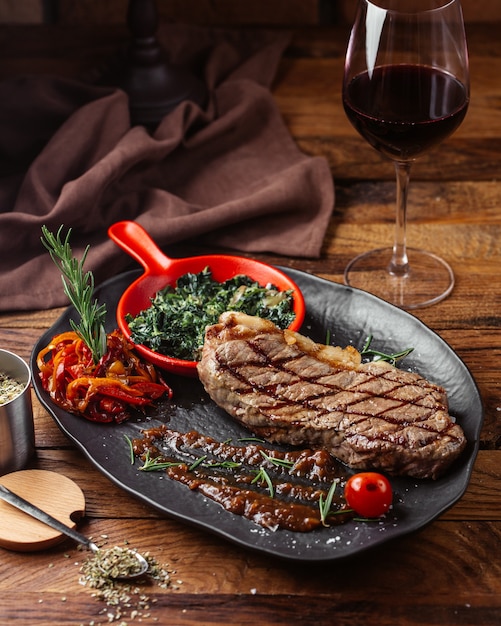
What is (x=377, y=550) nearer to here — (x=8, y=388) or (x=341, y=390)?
(x=341, y=390)

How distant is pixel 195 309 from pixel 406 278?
0.87 m

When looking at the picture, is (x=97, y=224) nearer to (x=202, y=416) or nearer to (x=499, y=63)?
(x=202, y=416)

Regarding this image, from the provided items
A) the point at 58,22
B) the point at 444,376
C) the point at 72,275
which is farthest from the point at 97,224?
the point at 58,22

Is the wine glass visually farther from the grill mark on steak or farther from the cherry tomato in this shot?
the cherry tomato

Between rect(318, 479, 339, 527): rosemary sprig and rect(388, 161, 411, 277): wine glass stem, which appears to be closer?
rect(318, 479, 339, 527): rosemary sprig

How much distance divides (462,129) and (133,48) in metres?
1.55

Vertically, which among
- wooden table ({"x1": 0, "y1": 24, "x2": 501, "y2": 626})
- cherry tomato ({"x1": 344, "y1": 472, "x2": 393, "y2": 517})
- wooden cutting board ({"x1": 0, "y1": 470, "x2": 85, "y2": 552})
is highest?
cherry tomato ({"x1": 344, "y1": 472, "x2": 393, "y2": 517})

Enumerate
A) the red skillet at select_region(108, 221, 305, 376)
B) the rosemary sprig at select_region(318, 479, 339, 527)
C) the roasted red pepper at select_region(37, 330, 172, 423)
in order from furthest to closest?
the red skillet at select_region(108, 221, 305, 376)
the roasted red pepper at select_region(37, 330, 172, 423)
the rosemary sprig at select_region(318, 479, 339, 527)

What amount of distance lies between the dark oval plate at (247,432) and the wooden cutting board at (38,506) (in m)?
0.11

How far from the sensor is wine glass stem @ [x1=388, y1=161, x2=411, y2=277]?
9.97ft

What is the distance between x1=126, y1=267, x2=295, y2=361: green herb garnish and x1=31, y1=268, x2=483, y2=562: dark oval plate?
12 cm

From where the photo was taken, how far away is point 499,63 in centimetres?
455

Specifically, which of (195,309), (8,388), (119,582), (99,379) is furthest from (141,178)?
(119,582)

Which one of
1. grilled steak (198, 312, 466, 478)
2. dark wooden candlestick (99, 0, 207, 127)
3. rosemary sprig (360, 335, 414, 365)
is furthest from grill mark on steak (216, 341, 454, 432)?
dark wooden candlestick (99, 0, 207, 127)
